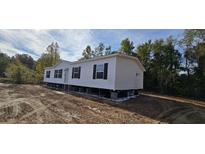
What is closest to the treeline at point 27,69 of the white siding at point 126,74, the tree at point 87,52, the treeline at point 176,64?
the tree at point 87,52

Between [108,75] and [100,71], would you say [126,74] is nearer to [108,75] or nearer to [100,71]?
[108,75]

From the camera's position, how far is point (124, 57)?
923 cm

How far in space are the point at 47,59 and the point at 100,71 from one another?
734 inches

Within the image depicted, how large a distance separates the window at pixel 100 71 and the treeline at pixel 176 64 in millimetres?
8465

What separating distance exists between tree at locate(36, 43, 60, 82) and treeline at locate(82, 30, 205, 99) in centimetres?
1498

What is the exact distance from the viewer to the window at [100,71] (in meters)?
9.26

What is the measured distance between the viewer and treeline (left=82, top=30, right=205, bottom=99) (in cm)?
1294

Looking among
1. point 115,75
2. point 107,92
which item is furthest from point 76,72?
point 115,75
